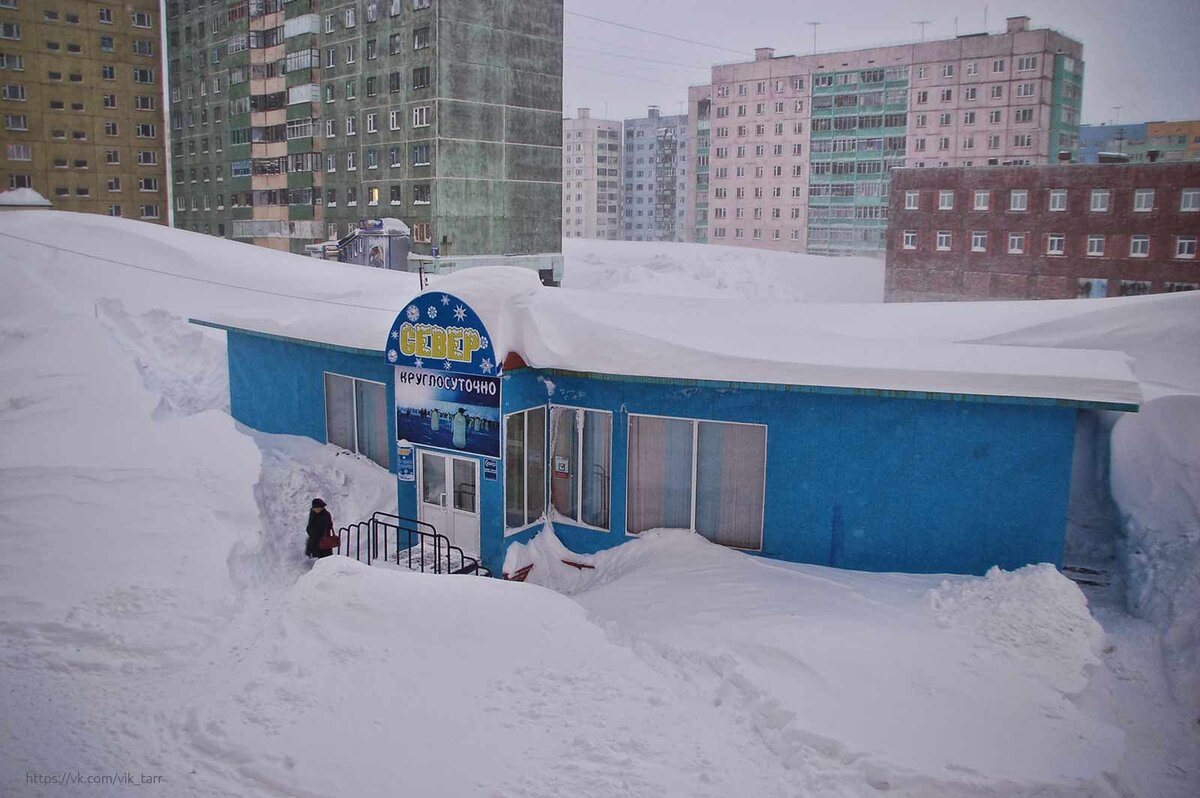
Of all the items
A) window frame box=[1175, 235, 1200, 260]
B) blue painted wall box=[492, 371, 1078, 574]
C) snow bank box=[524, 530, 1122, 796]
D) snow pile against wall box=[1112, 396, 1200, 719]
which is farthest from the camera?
window frame box=[1175, 235, 1200, 260]

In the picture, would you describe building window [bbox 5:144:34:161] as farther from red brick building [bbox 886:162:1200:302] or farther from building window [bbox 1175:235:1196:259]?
building window [bbox 1175:235:1196:259]

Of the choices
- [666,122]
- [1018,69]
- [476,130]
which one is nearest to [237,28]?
[476,130]

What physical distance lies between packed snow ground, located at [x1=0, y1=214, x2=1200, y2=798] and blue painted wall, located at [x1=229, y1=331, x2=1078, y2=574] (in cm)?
54

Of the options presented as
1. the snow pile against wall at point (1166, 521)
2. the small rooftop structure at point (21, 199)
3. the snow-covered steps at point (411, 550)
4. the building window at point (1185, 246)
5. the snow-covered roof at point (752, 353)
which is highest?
the small rooftop structure at point (21, 199)

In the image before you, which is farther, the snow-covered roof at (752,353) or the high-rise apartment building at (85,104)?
the high-rise apartment building at (85,104)

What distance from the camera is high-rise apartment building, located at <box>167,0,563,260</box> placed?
51156 mm

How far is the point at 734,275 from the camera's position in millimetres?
71750

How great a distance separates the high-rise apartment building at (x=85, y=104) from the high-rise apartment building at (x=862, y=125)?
53825 mm

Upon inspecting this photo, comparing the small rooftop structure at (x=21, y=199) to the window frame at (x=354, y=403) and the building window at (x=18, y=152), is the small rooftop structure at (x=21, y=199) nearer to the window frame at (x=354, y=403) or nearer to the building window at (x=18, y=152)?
the building window at (x=18, y=152)

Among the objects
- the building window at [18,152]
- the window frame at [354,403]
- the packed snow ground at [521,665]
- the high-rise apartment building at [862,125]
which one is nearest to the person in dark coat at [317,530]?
the packed snow ground at [521,665]

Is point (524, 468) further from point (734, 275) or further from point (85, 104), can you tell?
point (734, 275)

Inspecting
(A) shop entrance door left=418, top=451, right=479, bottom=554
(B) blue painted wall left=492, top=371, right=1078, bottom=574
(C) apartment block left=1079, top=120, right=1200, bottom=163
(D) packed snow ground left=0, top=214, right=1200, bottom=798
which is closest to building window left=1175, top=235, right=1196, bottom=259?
(C) apartment block left=1079, top=120, right=1200, bottom=163

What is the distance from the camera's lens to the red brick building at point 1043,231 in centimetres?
4606

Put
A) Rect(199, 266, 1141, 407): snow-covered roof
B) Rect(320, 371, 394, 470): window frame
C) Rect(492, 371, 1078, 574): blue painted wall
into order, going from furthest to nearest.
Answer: Rect(320, 371, 394, 470): window frame
Rect(492, 371, 1078, 574): blue painted wall
Rect(199, 266, 1141, 407): snow-covered roof
